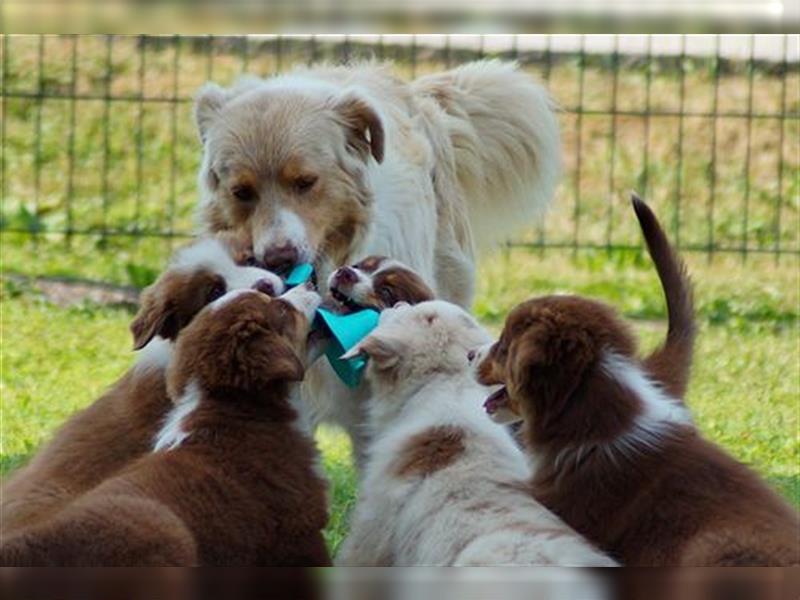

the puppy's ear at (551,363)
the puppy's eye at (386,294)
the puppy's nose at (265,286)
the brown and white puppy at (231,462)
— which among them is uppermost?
the puppy's nose at (265,286)

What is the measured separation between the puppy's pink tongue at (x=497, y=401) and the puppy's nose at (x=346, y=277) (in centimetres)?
70

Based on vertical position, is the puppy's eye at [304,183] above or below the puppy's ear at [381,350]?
above

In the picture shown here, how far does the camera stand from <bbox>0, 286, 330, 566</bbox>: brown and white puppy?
3.44 metres

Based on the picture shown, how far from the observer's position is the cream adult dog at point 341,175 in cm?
516

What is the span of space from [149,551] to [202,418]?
0.76m

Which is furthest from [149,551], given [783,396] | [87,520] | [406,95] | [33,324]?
[33,324]

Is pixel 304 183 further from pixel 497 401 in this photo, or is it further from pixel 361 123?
pixel 497 401

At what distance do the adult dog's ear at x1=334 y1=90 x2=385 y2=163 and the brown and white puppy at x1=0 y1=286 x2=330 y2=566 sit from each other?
1215 millimetres

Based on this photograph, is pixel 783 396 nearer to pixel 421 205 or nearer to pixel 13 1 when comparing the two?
pixel 421 205

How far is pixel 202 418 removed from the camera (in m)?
3.95

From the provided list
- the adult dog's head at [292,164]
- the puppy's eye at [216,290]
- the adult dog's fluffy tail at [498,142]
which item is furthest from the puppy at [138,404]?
the adult dog's fluffy tail at [498,142]

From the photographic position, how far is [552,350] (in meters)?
3.86

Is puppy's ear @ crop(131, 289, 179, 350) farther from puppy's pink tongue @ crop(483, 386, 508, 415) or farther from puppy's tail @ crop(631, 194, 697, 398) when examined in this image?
puppy's tail @ crop(631, 194, 697, 398)

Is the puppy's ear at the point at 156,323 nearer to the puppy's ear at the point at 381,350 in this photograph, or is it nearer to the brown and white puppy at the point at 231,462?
the brown and white puppy at the point at 231,462
